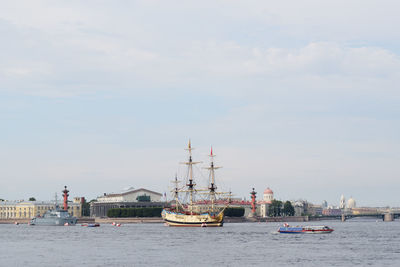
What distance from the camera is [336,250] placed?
71.8 meters

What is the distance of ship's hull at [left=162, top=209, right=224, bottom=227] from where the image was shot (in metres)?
152

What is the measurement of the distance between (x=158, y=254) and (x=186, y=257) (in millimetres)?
4169

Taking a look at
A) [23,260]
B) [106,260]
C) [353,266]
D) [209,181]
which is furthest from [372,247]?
[209,181]

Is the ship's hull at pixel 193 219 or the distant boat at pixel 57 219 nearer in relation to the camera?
the ship's hull at pixel 193 219

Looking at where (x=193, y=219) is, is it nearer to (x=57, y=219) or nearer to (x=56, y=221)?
(x=57, y=219)

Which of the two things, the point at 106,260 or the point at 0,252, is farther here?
the point at 0,252

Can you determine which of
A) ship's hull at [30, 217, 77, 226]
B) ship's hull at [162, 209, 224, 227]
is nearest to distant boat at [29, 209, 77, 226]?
ship's hull at [30, 217, 77, 226]

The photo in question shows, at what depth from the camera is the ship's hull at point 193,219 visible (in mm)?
152000

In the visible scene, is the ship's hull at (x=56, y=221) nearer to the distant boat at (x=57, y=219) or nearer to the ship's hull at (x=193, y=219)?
the distant boat at (x=57, y=219)

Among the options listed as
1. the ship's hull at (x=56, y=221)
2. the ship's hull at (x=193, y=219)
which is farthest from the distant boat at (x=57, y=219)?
the ship's hull at (x=193, y=219)

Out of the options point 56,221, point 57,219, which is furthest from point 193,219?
point 56,221

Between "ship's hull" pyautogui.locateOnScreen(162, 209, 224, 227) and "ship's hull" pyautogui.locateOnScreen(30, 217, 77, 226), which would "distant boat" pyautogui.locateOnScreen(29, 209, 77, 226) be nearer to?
"ship's hull" pyautogui.locateOnScreen(30, 217, 77, 226)

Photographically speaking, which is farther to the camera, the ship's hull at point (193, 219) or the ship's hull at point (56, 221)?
the ship's hull at point (56, 221)

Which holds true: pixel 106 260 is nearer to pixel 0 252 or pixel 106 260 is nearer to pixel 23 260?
pixel 23 260
